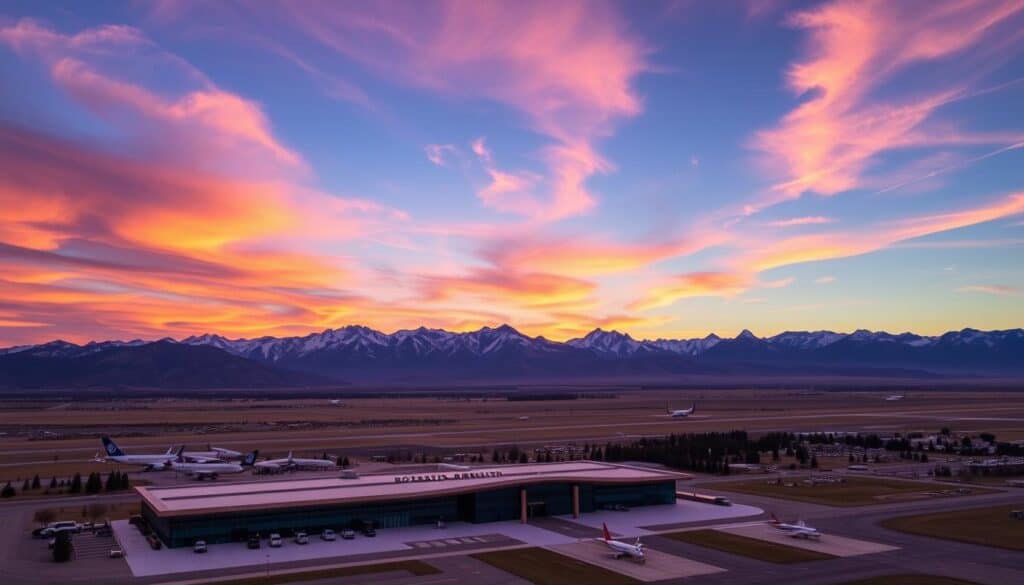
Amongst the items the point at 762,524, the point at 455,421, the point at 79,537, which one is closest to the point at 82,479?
the point at 79,537

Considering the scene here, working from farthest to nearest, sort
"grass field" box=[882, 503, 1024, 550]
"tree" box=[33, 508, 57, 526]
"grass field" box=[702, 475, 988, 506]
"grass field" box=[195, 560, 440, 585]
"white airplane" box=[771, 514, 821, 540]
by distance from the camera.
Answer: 1. "grass field" box=[702, 475, 988, 506]
2. "tree" box=[33, 508, 57, 526]
3. "white airplane" box=[771, 514, 821, 540]
4. "grass field" box=[882, 503, 1024, 550]
5. "grass field" box=[195, 560, 440, 585]

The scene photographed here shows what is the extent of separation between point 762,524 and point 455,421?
122 metres

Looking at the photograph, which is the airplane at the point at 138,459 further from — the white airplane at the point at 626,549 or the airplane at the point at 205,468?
the white airplane at the point at 626,549

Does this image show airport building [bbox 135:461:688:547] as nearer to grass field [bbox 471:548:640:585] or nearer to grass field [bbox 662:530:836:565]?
grass field [bbox 471:548:640:585]

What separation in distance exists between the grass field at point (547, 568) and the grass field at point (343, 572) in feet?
14.4

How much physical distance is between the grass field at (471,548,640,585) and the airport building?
1137cm

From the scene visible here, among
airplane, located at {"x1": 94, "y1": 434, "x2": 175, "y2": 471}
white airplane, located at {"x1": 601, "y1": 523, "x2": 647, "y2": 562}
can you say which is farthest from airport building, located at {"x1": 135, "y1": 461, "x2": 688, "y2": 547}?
airplane, located at {"x1": 94, "y1": 434, "x2": 175, "y2": 471}

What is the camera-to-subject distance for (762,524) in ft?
205

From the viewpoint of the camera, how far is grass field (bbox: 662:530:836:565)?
52.0m

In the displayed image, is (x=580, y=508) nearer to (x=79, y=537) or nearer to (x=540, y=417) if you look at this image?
(x=79, y=537)

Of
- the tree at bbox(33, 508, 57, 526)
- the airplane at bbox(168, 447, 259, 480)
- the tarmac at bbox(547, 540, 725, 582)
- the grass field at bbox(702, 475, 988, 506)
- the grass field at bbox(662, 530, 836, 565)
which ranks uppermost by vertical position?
the airplane at bbox(168, 447, 259, 480)

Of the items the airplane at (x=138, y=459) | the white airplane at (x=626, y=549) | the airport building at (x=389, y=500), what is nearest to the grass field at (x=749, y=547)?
the white airplane at (x=626, y=549)

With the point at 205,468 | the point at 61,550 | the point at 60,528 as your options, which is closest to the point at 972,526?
the point at 61,550

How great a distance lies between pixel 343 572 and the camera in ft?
161
